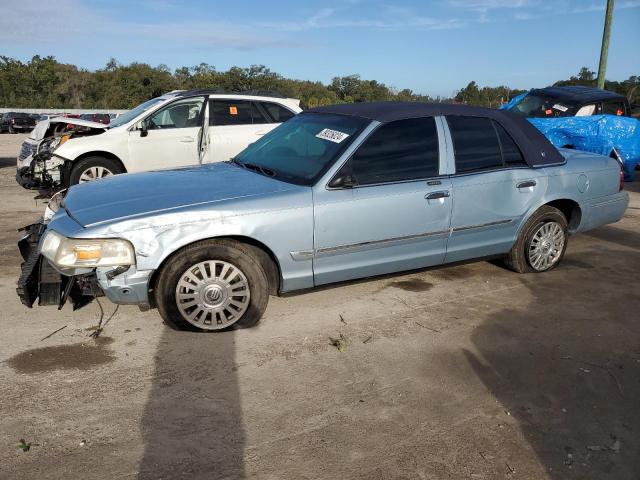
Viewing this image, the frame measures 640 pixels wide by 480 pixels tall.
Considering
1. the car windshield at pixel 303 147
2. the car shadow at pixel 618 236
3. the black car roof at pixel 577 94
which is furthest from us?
the black car roof at pixel 577 94

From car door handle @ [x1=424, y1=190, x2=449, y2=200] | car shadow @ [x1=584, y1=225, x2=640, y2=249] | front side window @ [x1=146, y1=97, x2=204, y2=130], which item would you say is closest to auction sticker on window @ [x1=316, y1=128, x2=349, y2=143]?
car door handle @ [x1=424, y1=190, x2=449, y2=200]

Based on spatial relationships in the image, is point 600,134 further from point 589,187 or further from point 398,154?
point 398,154

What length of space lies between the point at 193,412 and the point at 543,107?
402 inches

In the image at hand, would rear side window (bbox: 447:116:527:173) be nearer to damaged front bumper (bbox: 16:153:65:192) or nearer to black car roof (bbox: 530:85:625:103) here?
damaged front bumper (bbox: 16:153:65:192)

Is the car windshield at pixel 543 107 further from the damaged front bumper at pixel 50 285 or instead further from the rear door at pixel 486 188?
the damaged front bumper at pixel 50 285

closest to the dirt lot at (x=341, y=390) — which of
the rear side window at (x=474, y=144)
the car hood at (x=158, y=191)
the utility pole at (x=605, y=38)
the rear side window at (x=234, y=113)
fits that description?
the car hood at (x=158, y=191)

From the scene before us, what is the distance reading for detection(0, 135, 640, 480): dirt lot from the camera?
269cm

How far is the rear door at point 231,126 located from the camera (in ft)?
27.6

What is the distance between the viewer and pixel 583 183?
5410 millimetres

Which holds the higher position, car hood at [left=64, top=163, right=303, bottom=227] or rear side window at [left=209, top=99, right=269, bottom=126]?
rear side window at [left=209, top=99, right=269, bottom=126]

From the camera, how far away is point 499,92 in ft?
108

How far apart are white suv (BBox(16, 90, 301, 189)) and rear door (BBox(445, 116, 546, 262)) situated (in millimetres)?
4536

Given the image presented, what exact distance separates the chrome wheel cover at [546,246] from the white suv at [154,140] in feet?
15.8

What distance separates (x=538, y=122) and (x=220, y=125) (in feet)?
18.6
